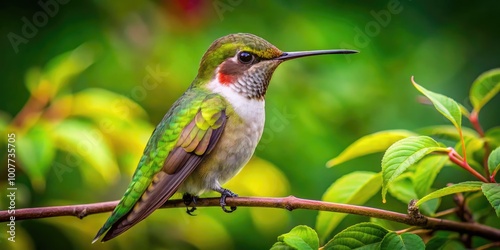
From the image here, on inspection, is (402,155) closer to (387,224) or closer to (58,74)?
(387,224)

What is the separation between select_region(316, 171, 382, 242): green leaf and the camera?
2600 millimetres

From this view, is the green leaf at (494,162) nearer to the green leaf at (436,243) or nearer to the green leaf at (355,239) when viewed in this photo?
the green leaf at (436,243)

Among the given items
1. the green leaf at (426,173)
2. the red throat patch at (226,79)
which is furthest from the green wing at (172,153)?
the green leaf at (426,173)

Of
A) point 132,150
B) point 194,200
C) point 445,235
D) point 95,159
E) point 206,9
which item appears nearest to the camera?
point 445,235

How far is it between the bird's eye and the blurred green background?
2.51ft

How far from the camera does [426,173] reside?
2.58m

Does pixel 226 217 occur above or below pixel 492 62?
below

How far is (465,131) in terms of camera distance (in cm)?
279

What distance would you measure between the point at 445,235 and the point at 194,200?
1133 millimetres

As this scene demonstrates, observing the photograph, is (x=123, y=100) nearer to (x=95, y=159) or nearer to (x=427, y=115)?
(x=95, y=159)

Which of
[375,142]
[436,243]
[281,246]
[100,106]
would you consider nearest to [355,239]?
[281,246]

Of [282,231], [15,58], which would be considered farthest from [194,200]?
[15,58]

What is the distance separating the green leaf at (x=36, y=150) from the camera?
312cm

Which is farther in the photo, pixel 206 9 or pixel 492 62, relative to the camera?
pixel 492 62
